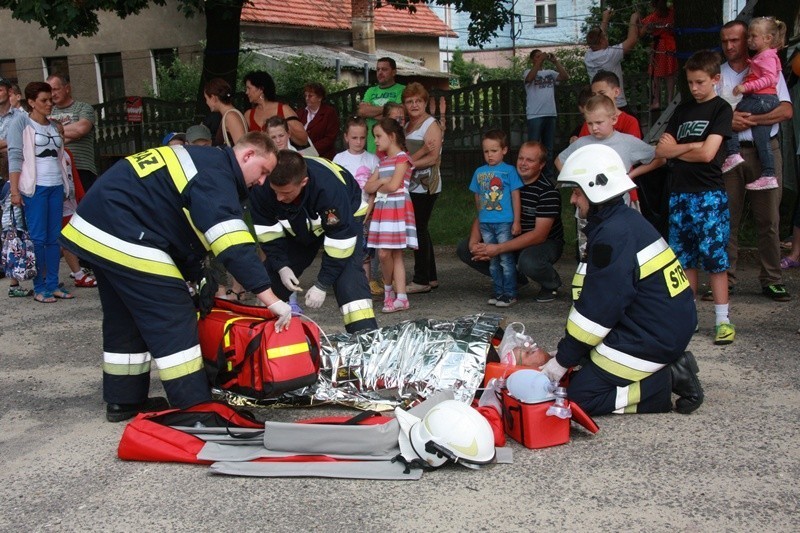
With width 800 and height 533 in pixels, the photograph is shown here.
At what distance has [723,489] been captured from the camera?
161 inches

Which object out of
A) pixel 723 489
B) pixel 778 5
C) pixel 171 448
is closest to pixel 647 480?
pixel 723 489

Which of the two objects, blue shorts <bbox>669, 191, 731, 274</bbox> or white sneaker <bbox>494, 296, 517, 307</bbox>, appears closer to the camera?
blue shorts <bbox>669, 191, 731, 274</bbox>

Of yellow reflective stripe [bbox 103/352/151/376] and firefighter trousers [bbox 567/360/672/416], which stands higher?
yellow reflective stripe [bbox 103/352/151/376]

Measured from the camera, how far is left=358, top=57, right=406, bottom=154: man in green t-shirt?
9859 millimetres

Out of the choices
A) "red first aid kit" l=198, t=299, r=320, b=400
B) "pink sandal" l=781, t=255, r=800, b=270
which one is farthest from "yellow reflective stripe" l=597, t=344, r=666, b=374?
"pink sandal" l=781, t=255, r=800, b=270

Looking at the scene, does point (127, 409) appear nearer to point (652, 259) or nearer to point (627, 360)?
A: point (627, 360)

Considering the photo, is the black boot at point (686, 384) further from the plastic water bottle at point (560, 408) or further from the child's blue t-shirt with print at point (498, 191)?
the child's blue t-shirt with print at point (498, 191)

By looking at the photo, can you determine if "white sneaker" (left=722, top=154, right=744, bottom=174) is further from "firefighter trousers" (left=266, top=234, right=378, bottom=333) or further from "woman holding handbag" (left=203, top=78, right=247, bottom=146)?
"woman holding handbag" (left=203, top=78, right=247, bottom=146)

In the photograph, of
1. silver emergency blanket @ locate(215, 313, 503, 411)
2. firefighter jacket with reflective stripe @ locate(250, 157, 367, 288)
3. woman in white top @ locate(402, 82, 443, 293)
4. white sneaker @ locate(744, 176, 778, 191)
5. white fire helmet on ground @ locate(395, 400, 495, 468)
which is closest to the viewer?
white fire helmet on ground @ locate(395, 400, 495, 468)

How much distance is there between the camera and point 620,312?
473cm

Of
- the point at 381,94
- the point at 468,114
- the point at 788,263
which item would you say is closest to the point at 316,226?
the point at 381,94

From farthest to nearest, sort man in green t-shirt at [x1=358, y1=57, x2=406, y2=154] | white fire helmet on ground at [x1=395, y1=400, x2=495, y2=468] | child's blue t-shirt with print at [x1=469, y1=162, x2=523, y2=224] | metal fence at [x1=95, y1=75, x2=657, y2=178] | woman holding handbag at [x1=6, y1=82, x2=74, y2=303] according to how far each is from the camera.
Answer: metal fence at [x1=95, y1=75, x2=657, y2=178]
man in green t-shirt at [x1=358, y1=57, x2=406, y2=154]
woman holding handbag at [x1=6, y1=82, x2=74, y2=303]
child's blue t-shirt with print at [x1=469, y1=162, x2=523, y2=224]
white fire helmet on ground at [x1=395, y1=400, x2=495, y2=468]

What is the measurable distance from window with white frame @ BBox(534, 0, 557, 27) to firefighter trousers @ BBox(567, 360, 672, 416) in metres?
33.4

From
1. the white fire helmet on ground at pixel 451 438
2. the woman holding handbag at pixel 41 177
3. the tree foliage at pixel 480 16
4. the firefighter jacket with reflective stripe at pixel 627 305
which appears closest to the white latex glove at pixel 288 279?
the white fire helmet on ground at pixel 451 438
